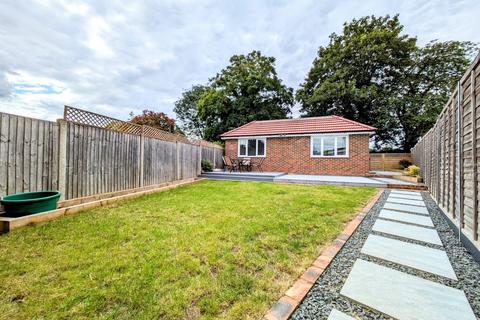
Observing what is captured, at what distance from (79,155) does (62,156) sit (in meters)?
0.40

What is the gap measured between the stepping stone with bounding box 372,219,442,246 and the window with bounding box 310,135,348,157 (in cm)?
839

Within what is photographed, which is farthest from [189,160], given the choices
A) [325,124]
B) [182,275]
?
[325,124]

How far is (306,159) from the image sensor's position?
12086mm

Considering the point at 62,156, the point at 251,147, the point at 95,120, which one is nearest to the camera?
the point at 62,156

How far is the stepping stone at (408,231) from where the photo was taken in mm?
2938

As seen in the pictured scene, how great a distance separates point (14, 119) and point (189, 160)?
248 inches

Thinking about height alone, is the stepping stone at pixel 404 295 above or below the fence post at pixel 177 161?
below

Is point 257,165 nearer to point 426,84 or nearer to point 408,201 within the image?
point 408,201

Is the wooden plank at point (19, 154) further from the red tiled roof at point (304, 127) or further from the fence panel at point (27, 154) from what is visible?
the red tiled roof at point (304, 127)

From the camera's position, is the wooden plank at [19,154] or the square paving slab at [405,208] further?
the square paving slab at [405,208]

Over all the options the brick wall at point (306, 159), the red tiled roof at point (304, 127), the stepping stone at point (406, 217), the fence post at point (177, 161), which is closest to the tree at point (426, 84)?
the red tiled roof at point (304, 127)

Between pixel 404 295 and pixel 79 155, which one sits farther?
pixel 79 155

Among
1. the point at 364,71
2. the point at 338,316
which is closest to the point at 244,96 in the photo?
the point at 364,71

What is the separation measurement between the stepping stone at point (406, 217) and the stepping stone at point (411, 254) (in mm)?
1316
